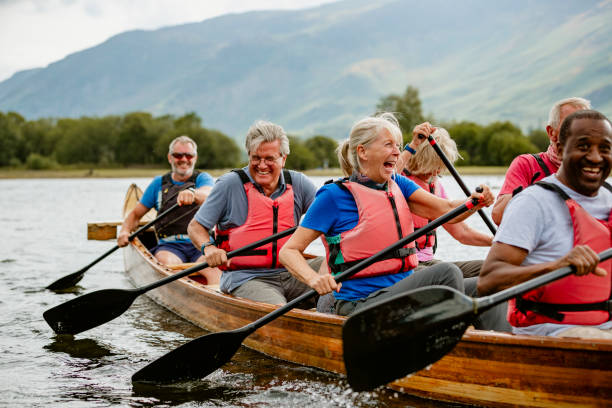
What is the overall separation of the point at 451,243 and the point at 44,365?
9.52 metres

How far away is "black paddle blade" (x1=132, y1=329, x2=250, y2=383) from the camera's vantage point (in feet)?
13.7

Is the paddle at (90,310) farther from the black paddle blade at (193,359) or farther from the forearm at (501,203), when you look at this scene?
the forearm at (501,203)

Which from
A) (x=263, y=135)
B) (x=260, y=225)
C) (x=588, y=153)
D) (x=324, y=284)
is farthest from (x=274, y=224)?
(x=588, y=153)

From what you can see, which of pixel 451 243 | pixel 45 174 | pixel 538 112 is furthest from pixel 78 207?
pixel 538 112

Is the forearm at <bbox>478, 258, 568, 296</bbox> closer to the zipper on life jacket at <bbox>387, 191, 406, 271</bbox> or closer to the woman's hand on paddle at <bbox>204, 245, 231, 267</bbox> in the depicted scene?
the zipper on life jacket at <bbox>387, 191, 406, 271</bbox>

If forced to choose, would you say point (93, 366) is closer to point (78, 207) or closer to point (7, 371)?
point (7, 371)

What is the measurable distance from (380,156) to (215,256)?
163 centimetres

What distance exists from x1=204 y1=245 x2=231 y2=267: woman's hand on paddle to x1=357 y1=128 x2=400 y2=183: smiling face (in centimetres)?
142

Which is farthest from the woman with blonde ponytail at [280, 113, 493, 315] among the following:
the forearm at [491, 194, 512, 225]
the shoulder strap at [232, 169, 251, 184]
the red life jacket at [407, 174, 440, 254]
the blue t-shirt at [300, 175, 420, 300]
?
the shoulder strap at [232, 169, 251, 184]

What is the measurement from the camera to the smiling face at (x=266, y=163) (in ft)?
15.0

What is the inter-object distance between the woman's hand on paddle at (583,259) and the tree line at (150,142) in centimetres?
6077

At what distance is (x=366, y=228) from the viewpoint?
11.9ft

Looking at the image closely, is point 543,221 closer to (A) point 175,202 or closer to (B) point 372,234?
(B) point 372,234

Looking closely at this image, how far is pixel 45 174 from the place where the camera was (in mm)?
60156
